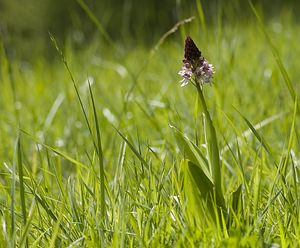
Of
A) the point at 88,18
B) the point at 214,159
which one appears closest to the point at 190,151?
the point at 214,159

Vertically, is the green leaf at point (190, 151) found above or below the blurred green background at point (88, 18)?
below

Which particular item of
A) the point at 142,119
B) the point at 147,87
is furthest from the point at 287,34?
the point at 142,119

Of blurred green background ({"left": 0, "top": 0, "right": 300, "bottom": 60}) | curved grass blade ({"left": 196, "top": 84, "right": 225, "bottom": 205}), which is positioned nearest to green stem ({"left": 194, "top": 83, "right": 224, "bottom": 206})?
curved grass blade ({"left": 196, "top": 84, "right": 225, "bottom": 205})

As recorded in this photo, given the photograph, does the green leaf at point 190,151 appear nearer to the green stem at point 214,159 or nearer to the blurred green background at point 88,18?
the green stem at point 214,159

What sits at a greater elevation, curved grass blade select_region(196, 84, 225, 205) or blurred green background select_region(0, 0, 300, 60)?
blurred green background select_region(0, 0, 300, 60)

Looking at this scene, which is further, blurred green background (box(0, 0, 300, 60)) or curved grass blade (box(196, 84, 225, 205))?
blurred green background (box(0, 0, 300, 60))

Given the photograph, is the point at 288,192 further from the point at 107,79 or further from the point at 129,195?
the point at 107,79

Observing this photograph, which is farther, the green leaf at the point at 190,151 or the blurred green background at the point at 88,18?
the blurred green background at the point at 88,18

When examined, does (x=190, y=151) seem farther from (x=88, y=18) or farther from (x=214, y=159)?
(x=88, y=18)

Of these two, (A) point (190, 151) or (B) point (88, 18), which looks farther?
Answer: (B) point (88, 18)

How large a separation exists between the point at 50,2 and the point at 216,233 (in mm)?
7050

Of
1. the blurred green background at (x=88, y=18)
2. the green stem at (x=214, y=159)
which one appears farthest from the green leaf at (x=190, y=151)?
the blurred green background at (x=88, y=18)

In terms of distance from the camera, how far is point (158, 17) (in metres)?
6.49

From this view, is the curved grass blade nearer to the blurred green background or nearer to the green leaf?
the green leaf
